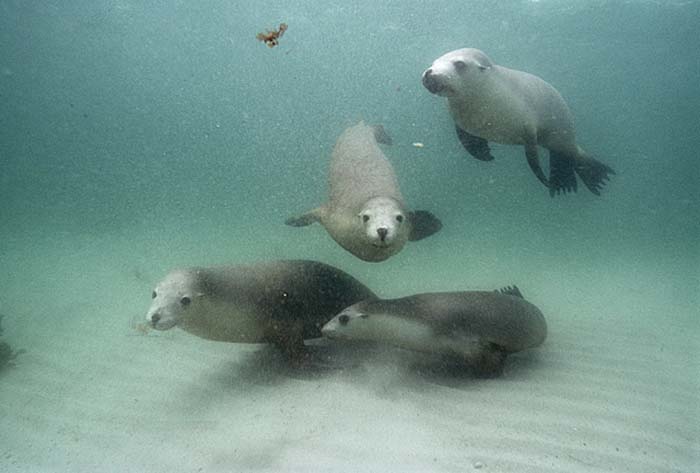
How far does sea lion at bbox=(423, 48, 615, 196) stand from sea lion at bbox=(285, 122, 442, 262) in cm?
101

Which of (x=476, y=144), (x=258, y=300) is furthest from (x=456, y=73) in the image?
(x=258, y=300)

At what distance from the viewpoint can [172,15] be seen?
25.0 metres

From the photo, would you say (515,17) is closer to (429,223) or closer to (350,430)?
(429,223)

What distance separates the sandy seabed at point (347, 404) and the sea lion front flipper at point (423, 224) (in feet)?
3.81

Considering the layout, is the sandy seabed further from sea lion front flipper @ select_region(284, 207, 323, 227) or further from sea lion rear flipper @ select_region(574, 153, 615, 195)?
sea lion rear flipper @ select_region(574, 153, 615, 195)

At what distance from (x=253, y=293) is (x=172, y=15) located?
26583mm

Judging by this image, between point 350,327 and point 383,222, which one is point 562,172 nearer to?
point 383,222

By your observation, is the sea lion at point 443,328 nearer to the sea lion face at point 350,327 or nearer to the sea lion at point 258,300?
the sea lion face at point 350,327

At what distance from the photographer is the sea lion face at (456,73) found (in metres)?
4.30

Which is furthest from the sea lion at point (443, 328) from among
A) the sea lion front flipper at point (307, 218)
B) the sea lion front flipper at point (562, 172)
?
the sea lion front flipper at point (562, 172)

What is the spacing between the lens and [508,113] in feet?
16.6

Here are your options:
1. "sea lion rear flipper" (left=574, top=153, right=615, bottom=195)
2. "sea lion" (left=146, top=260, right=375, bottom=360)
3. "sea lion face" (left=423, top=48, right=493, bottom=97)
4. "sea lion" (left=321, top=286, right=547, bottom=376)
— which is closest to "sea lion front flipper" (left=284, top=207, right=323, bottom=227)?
"sea lion" (left=146, top=260, right=375, bottom=360)

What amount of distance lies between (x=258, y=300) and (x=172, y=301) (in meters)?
0.84

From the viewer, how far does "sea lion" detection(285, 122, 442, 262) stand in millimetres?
3348
